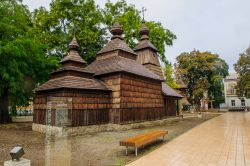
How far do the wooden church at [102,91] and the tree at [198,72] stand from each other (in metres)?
32.3

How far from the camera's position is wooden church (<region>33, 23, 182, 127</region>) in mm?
16359

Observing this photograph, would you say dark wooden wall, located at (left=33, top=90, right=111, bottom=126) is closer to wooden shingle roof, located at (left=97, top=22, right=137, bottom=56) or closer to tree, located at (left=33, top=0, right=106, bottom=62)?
wooden shingle roof, located at (left=97, top=22, right=137, bottom=56)

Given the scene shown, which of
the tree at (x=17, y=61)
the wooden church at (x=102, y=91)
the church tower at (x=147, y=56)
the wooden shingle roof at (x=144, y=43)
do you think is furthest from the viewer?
the wooden shingle roof at (x=144, y=43)

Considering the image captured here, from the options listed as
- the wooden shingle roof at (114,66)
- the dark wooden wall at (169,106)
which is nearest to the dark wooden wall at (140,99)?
the wooden shingle roof at (114,66)

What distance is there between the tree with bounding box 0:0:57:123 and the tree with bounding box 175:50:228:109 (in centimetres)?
3800

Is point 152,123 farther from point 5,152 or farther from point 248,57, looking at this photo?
point 248,57

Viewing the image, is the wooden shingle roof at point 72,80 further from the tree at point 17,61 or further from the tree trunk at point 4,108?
the tree trunk at point 4,108

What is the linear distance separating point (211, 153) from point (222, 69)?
58.4 m

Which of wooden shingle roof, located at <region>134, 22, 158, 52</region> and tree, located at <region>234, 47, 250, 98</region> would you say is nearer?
wooden shingle roof, located at <region>134, 22, 158, 52</region>

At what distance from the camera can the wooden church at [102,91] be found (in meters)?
16.4

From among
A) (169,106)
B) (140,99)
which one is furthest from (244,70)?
(140,99)

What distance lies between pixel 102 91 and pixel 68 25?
16.6 meters

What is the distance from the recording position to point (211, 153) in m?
9.58

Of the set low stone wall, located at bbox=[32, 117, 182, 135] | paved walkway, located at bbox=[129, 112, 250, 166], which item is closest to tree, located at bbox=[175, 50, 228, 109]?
low stone wall, located at bbox=[32, 117, 182, 135]
